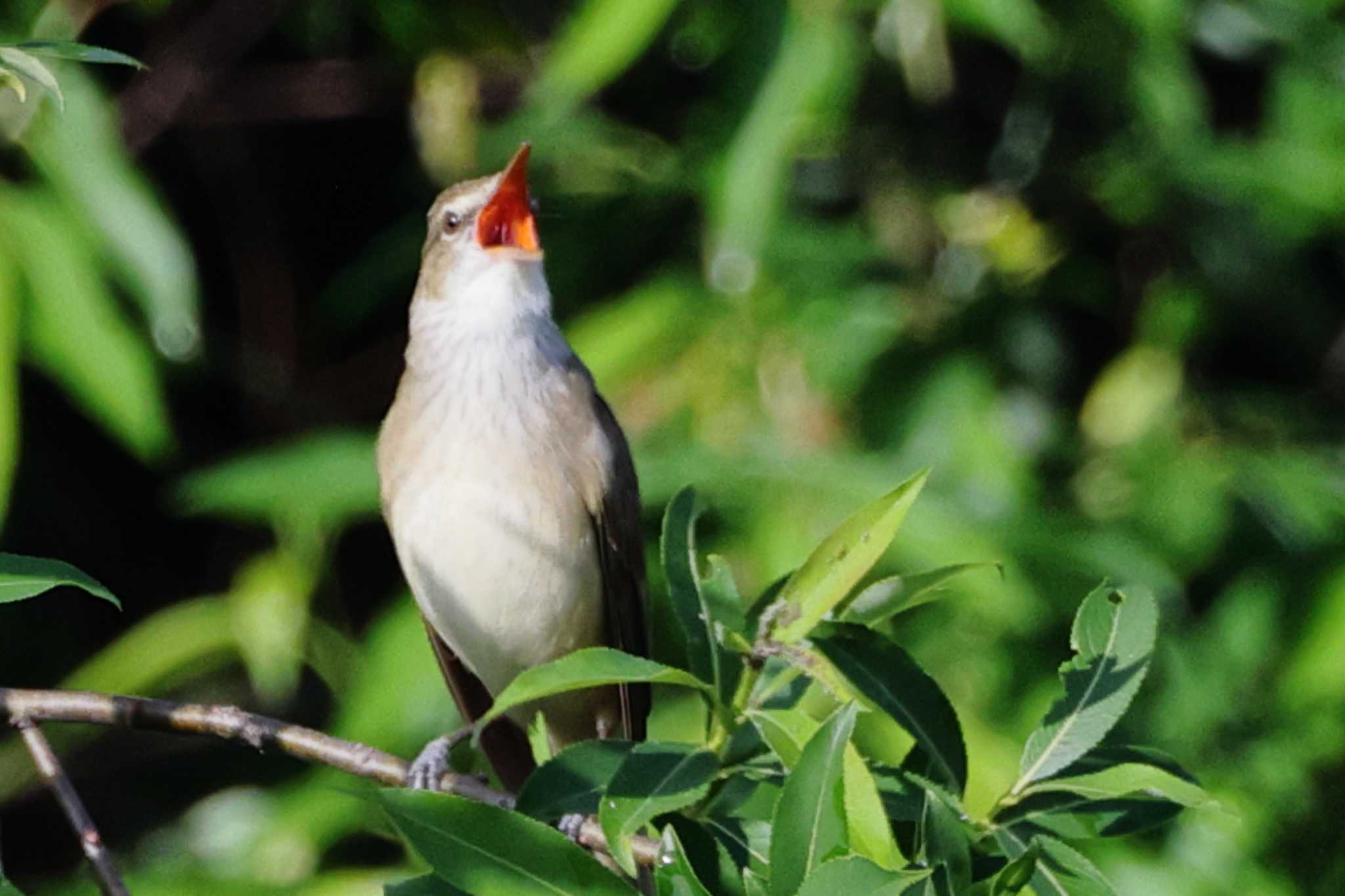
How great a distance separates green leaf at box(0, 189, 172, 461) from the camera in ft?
13.8

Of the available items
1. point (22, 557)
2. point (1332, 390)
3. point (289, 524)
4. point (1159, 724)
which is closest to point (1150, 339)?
point (1332, 390)

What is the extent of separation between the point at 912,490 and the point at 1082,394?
11.7 feet

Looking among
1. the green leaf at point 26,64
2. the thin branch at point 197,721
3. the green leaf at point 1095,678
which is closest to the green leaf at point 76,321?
the thin branch at point 197,721

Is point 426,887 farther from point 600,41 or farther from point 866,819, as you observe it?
point 600,41

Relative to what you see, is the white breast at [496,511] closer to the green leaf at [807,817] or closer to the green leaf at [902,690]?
the green leaf at [902,690]

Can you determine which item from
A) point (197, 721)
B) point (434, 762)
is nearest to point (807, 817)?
point (197, 721)

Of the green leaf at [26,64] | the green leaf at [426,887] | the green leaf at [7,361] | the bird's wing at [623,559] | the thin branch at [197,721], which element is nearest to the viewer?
the green leaf at [26,64]

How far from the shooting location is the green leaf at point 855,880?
174 centimetres

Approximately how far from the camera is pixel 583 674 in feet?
6.15

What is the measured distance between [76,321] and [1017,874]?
292cm

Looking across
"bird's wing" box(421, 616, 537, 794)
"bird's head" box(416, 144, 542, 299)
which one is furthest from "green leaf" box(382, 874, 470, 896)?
"bird's head" box(416, 144, 542, 299)

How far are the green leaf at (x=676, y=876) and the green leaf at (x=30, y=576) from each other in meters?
0.59

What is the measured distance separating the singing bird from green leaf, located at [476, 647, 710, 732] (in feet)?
4.68

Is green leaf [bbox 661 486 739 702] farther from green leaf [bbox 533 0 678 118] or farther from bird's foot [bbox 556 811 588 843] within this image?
green leaf [bbox 533 0 678 118]
